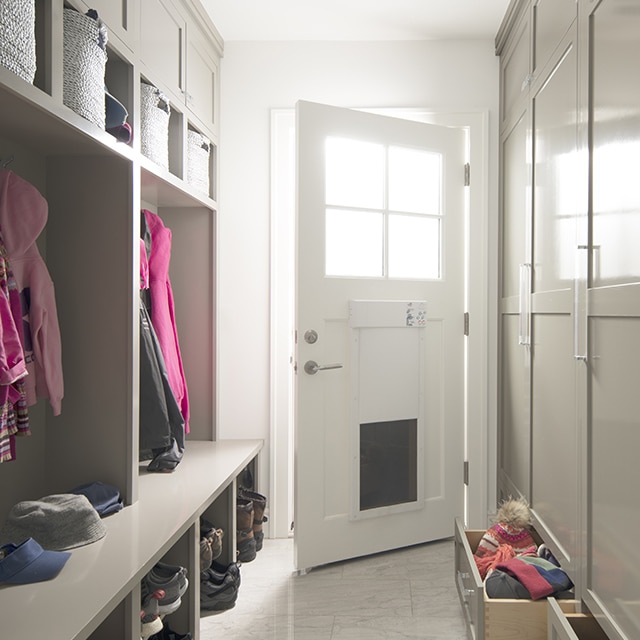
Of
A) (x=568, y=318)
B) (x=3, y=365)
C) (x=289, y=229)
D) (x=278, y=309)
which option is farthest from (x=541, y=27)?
(x=3, y=365)

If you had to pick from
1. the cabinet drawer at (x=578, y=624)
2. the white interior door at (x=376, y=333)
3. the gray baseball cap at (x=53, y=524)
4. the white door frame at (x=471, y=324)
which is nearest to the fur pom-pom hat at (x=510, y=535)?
the cabinet drawer at (x=578, y=624)

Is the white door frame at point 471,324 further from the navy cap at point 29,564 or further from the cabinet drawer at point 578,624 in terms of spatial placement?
the navy cap at point 29,564

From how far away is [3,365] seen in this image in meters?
1.67

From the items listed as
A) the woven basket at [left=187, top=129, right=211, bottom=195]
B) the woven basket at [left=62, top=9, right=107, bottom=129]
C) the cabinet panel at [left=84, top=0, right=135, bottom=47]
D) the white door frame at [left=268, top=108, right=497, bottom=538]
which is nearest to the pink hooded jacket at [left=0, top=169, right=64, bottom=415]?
the woven basket at [left=62, top=9, right=107, bottom=129]

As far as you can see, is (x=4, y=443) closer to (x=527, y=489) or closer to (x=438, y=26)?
(x=527, y=489)

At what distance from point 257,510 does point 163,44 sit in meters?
2.03

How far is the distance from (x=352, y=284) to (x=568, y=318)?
1196 millimetres

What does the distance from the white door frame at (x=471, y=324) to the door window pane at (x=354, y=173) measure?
39 cm

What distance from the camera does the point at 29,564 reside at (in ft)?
5.26

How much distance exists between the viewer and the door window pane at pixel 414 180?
3143 mm

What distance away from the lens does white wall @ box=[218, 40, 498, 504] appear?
3.33m

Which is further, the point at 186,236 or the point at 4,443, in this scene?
the point at 186,236

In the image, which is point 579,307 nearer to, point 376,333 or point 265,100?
point 376,333

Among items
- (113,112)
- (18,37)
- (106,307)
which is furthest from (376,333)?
(18,37)
